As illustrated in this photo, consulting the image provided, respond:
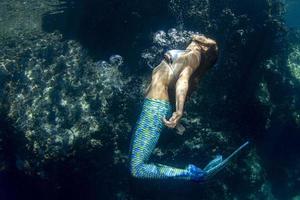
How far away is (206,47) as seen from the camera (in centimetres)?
573

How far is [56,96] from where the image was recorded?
728cm

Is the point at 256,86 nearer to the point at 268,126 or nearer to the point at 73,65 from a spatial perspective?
the point at 268,126

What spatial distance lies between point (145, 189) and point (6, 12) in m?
7.44

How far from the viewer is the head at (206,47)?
5680mm

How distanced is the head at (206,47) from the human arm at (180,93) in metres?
0.44

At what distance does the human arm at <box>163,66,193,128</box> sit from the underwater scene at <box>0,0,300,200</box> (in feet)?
1.23

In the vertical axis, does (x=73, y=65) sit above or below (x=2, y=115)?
above

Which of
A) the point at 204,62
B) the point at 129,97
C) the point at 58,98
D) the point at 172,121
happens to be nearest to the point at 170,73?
the point at 204,62

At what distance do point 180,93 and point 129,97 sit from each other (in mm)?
2064

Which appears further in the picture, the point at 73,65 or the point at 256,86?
the point at 256,86

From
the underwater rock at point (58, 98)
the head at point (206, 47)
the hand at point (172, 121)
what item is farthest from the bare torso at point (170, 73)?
the underwater rock at point (58, 98)

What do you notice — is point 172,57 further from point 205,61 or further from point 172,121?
point 172,121

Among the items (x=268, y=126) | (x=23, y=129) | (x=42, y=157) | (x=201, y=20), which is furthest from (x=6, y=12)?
(x=268, y=126)

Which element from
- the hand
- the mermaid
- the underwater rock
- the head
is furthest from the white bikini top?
the underwater rock
